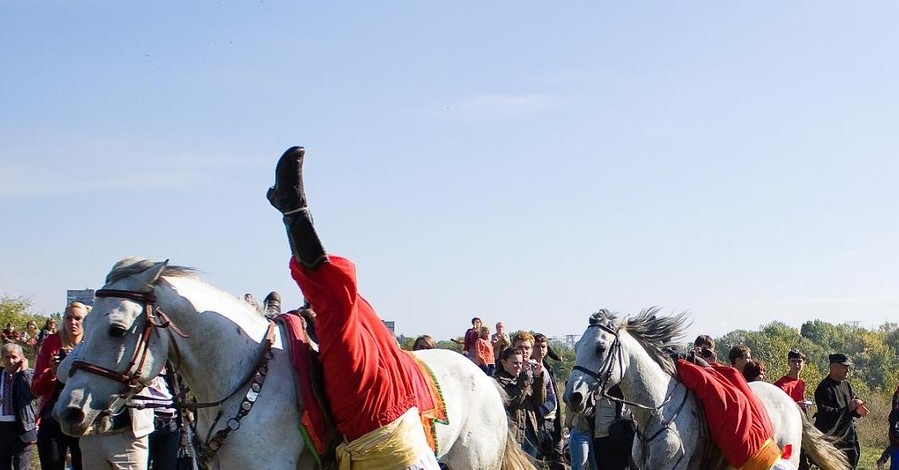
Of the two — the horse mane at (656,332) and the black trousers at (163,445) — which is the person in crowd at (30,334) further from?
the horse mane at (656,332)

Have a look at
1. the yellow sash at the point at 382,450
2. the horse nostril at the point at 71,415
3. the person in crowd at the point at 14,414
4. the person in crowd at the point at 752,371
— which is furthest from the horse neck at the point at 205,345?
the person in crowd at the point at 752,371

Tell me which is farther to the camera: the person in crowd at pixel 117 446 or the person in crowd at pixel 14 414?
the person in crowd at pixel 14 414

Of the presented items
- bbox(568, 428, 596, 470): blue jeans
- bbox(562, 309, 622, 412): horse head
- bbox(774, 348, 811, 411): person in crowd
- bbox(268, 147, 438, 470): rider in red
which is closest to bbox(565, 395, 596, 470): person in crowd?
bbox(568, 428, 596, 470): blue jeans

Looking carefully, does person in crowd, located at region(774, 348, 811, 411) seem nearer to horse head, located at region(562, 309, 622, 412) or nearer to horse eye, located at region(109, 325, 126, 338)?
horse head, located at region(562, 309, 622, 412)

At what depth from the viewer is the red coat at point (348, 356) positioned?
471 centimetres

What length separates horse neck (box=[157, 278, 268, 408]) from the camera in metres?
4.81

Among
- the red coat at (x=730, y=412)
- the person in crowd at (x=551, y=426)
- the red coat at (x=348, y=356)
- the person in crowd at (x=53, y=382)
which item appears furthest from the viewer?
the person in crowd at (x=551, y=426)

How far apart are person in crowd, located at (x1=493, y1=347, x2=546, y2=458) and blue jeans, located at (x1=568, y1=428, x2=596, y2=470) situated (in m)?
0.72

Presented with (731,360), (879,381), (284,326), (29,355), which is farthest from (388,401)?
(879,381)

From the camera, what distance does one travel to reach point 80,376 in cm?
454

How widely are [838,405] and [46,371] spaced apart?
369 inches

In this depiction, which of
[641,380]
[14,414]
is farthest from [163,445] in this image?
[641,380]

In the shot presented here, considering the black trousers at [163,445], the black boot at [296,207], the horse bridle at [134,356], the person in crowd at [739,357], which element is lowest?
the black trousers at [163,445]

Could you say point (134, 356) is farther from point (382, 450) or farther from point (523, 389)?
point (523, 389)
